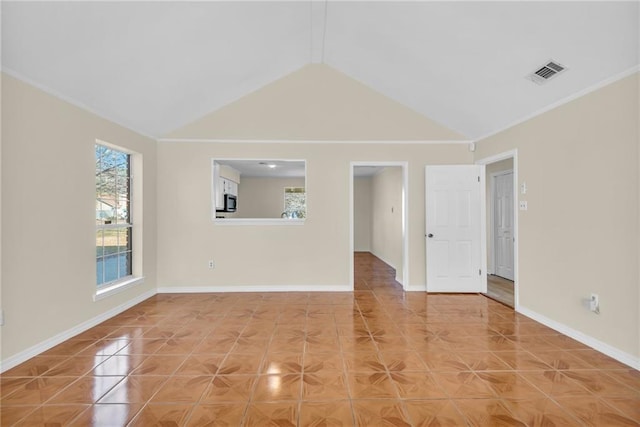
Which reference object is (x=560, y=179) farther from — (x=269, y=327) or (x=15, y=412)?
(x=15, y=412)

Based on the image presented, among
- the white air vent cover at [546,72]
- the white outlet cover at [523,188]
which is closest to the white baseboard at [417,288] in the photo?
the white outlet cover at [523,188]

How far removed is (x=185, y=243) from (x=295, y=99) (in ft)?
9.12

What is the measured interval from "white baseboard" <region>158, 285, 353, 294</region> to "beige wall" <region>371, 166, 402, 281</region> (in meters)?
1.41

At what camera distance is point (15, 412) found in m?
1.92

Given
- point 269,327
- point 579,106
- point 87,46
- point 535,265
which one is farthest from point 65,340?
point 579,106

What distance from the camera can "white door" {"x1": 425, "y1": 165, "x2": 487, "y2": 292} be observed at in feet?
15.5

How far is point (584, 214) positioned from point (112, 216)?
5.21m

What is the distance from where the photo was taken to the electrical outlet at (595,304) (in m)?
2.80

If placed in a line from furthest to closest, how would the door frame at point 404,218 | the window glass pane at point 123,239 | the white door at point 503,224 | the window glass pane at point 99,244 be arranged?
the white door at point 503,224, the door frame at point 404,218, the window glass pane at point 123,239, the window glass pane at point 99,244

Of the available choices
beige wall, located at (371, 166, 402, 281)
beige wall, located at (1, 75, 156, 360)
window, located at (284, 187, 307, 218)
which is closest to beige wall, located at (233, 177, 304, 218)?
window, located at (284, 187, 307, 218)

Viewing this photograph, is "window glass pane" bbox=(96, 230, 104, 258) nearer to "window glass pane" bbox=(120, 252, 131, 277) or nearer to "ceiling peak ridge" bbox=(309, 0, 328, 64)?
"window glass pane" bbox=(120, 252, 131, 277)

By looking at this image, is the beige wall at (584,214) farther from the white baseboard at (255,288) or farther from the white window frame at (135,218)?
the white window frame at (135,218)

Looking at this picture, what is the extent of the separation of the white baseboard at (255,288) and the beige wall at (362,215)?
15.8 feet

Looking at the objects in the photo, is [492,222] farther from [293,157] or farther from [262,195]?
[262,195]
